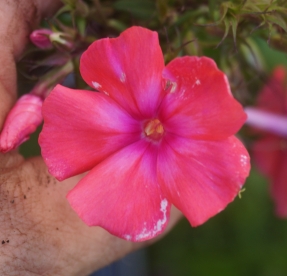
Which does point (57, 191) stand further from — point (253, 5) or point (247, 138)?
point (247, 138)

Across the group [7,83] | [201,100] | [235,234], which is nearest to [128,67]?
[201,100]

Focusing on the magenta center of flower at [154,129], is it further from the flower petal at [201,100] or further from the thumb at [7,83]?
the thumb at [7,83]

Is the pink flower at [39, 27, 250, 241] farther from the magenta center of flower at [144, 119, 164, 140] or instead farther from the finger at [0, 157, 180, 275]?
the finger at [0, 157, 180, 275]

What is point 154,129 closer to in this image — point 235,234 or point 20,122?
point 20,122

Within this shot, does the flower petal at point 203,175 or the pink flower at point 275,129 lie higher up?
the flower petal at point 203,175

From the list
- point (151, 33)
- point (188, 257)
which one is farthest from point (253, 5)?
point (188, 257)

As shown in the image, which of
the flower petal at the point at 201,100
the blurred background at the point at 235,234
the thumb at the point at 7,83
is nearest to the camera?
the flower petal at the point at 201,100

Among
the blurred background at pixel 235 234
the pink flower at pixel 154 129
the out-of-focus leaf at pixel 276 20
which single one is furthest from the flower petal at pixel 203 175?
the blurred background at pixel 235 234
